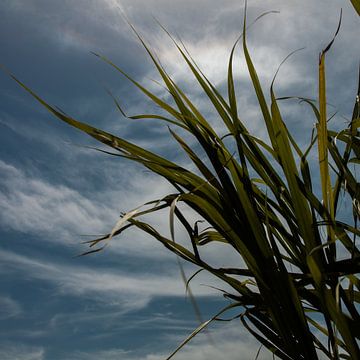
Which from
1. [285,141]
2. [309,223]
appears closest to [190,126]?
[285,141]

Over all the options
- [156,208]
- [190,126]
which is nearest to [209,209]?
[156,208]

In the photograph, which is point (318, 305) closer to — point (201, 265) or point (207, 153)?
point (201, 265)

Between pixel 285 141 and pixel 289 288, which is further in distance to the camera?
pixel 285 141

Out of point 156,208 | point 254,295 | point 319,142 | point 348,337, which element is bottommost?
point 348,337

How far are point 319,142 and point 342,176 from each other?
0.12 m

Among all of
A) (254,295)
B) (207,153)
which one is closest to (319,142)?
(207,153)

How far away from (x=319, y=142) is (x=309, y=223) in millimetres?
162

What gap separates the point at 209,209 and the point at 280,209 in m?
0.18

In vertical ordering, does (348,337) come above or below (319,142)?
below

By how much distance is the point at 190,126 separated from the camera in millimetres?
1094

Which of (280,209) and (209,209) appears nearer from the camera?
(209,209)

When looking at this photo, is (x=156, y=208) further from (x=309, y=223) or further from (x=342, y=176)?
(x=342, y=176)

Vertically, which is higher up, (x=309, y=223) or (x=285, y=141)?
(x=285, y=141)

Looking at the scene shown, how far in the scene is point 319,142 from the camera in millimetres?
1039
